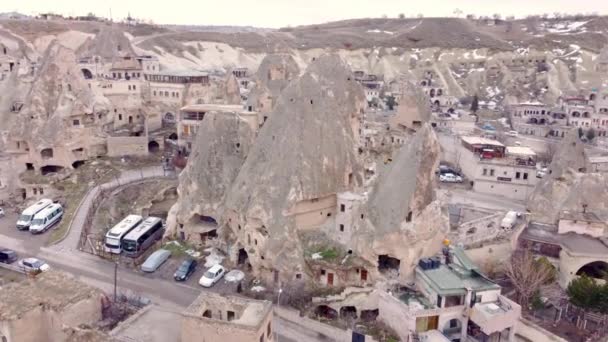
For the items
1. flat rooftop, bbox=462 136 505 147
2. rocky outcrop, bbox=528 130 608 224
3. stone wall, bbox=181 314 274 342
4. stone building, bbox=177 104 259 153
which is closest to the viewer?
stone wall, bbox=181 314 274 342

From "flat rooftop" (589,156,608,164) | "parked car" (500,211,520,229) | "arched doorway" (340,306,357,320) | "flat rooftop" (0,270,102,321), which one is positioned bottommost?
"arched doorway" (340,306,357,320)

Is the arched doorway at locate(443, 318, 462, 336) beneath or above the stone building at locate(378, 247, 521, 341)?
beneath

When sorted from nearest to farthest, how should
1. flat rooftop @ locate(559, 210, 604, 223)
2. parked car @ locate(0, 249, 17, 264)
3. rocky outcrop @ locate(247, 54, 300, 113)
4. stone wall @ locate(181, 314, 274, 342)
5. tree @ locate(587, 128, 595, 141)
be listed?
stone wall @ locate(181, 314, 274, 342), parked car @ locate(0, 249, 17, 264), flat rooftop @ locate(559, 210, 604, 223), rocky outcrop @ locate(247, 54, 300, 113), tree @ locate(587, 128, 595, 141)

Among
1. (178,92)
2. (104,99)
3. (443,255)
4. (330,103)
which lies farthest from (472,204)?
(104,99)

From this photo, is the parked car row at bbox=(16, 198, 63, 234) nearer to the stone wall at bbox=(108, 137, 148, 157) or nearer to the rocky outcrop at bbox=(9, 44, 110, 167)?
the rocky outcrop at bbox=(9, 44, 110, 167)

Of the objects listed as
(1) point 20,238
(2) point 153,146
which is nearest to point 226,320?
(1) point 20,238

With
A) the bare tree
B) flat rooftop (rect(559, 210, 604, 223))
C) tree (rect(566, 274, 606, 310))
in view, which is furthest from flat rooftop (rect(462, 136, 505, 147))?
tree (rect(566, 274, 606, 310))
